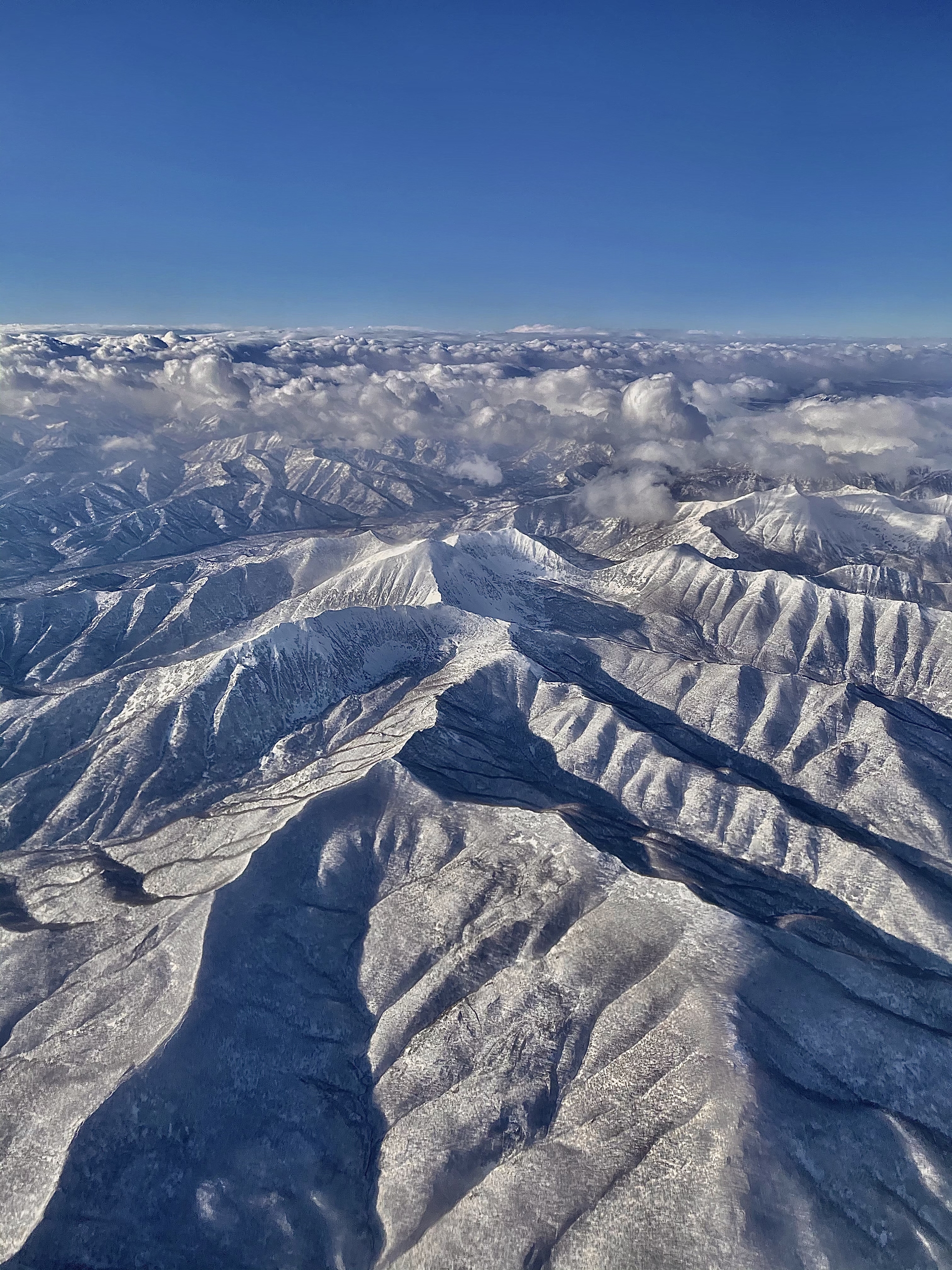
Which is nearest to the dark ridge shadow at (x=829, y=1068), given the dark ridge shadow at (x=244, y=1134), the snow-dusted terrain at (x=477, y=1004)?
the snow-dusted terrain at (x=477, y=1004)

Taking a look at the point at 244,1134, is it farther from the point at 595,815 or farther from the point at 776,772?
the point at 776,772

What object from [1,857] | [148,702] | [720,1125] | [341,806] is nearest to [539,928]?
[720,1125]

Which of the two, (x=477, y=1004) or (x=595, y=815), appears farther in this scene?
(x=595, y=815)

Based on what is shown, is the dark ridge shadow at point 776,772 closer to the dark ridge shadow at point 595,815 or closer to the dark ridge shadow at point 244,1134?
the dark ridge shadow at point 595,815

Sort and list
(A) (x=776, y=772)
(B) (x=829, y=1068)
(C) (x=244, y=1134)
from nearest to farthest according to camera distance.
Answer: (C) (x=244, y=1134), (B) (x=829, y=1068), (A) (x=776, y=772)

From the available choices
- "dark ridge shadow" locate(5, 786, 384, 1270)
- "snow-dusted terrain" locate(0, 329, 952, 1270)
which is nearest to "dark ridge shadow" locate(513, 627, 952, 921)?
"snow-dusted terrain" locate(0, 329, 952, 1270)

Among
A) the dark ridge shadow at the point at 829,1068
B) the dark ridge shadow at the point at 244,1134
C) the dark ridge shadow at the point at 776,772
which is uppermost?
the dark ridge shadow at the point at 829,1068

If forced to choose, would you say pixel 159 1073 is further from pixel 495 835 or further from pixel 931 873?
pixel 931 873

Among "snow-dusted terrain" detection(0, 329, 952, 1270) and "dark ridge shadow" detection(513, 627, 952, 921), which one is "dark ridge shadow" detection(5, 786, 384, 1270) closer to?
"snow-dusted terrain" detection(0, 329, 952, 1270)

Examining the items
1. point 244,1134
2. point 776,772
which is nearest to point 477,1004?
point 244,1134
